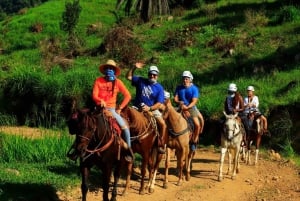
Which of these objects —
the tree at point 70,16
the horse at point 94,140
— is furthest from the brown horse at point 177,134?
the tree at point 70,16

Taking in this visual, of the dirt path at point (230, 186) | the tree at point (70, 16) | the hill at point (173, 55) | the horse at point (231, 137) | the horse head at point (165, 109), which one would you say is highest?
the tree at point (70, 16)

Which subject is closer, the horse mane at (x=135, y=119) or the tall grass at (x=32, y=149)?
the horse mane at (x=135, y=119)

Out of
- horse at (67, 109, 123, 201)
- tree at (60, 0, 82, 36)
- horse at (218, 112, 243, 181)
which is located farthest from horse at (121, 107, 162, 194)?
tree at (60, 0, 82, 36)

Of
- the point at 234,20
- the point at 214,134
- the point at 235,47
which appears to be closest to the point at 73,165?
the point at 214,134

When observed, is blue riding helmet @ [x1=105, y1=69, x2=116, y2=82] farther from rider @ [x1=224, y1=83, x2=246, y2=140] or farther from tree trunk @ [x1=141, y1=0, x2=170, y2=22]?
tree trunk @ [x1=141, y1=0, x2=170, y2=22]

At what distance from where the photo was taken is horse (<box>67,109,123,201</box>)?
9.19 metres

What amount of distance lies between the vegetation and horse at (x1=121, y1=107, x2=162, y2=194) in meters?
2.84

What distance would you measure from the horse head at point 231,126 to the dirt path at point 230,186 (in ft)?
4.00

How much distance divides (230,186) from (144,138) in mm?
3156

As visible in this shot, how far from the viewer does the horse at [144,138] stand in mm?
11211

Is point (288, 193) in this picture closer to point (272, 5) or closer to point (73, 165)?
point (73, 165)

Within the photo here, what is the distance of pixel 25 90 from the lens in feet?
81.5

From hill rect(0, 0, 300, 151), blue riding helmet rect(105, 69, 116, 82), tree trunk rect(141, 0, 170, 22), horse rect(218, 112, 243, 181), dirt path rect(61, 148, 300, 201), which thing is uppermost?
tree trunk rect(141, 0, 170, 22)

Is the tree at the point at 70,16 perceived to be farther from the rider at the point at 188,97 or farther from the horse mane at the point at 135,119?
the horse mane at the point at 135,119
